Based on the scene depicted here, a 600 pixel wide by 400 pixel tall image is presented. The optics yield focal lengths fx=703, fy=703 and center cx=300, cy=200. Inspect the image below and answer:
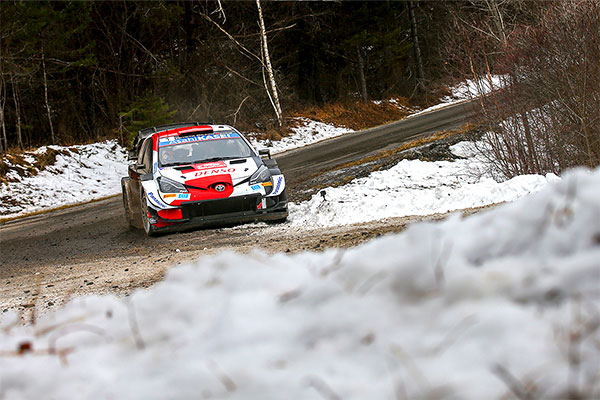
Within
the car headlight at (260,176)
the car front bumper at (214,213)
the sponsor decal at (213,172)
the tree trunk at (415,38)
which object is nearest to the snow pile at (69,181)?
→ the car front bumper at (214,213)

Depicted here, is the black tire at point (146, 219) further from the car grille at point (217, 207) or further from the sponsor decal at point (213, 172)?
the sponsor decal at point (213, 172)

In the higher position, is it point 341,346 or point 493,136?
point 341,346

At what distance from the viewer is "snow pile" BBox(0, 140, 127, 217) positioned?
777 inches

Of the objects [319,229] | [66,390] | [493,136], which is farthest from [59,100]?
[66,390]

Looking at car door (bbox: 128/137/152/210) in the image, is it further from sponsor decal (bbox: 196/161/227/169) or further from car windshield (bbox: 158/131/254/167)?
sponsor decal (bbox: 196/161/227/169)

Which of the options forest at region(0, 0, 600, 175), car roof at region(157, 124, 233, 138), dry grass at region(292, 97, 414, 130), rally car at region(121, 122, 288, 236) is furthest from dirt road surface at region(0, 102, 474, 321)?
dry grass at region(292, 97, 414, 130)

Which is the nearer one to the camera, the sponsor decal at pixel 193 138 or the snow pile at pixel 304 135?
the sponsor decal at pixel 193 138

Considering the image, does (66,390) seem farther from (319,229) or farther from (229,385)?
(319,229)

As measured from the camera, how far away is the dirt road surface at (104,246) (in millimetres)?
7828

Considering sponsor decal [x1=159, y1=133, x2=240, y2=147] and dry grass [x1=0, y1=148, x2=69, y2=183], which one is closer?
sponsor decal [x1=159, y1=133, x2=240, y2=147]

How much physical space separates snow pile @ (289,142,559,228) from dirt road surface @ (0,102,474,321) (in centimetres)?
84

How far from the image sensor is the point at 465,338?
2045 mm

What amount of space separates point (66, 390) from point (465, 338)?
1326mm

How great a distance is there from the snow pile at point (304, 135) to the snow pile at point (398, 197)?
12.4 meters
